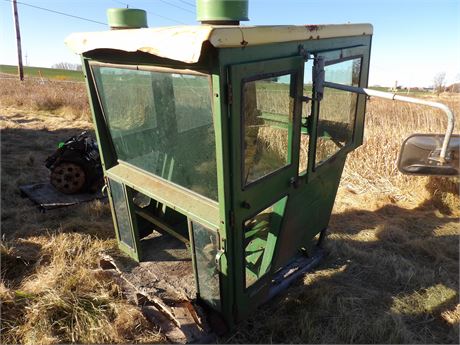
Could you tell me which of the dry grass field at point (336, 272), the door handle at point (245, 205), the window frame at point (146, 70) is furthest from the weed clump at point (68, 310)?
the door handle at point (245, 205)

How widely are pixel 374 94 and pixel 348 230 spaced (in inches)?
118

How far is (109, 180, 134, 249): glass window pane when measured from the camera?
3.11 m

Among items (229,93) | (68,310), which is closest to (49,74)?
(68,310)

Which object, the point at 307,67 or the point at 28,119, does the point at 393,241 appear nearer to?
the point at 307,67

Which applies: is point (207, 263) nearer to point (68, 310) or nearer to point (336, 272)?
point (68, 310)

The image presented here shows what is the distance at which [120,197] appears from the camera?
10.3 ft

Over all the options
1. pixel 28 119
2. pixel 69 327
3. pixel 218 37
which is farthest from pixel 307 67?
pixel 28 119

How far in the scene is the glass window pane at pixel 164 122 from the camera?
2195 mm

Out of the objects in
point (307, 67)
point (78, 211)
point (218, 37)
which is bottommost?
point (78, 211)

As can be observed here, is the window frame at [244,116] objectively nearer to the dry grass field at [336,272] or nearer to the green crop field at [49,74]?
the dry grass field at [336,272]

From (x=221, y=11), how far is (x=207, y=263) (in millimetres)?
1721

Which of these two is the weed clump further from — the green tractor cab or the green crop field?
the green crop field

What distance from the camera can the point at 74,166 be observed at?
5188mm

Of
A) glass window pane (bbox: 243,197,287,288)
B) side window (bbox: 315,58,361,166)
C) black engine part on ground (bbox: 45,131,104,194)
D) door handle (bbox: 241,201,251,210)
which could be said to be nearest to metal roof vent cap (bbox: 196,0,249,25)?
side window (bbox: 315,58,361,166)
